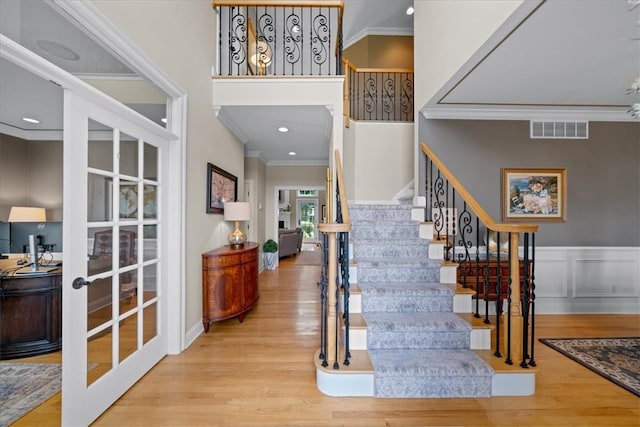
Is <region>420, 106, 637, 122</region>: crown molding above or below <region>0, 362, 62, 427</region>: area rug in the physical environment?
above

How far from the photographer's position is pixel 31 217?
279 centimetres

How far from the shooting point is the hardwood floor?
5.97 feet

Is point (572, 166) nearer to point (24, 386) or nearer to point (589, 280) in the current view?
point (589, 280)

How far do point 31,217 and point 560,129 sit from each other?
6.34m

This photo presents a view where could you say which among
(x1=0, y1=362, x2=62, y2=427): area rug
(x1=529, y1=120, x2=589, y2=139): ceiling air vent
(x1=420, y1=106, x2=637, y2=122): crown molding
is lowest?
(x1=0, y1=362, x2=62, y2=427): area rug

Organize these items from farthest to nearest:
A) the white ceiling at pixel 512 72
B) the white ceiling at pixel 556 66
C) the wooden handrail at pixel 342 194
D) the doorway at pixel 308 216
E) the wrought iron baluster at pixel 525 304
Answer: the doorway at pixel 308 216, the wooden handrail at pixel 342 194, the wrought iron baluster at pixel 525 304, the white ceiling at pixel 556 66, the white ceiling at pixel 512 72

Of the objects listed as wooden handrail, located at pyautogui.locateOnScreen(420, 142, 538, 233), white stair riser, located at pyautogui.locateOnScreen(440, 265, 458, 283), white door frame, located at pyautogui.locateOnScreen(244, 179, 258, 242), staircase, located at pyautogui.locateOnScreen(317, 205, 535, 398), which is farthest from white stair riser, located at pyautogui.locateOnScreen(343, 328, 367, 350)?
white door frame, located at pyautogui.locateOnScreen(244, 179, 258, 242)

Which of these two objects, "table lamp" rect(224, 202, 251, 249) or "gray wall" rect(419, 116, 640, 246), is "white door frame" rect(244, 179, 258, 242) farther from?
"gray wall" rect(419, 116, 640, 246)

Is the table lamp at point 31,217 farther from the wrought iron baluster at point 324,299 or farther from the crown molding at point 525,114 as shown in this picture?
the crown molding at point 525,114

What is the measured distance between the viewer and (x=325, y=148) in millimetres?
5938

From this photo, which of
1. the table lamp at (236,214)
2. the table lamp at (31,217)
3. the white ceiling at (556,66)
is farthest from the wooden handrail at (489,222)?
the table lamp at (31,217)

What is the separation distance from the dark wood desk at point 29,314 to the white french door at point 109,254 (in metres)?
1.06

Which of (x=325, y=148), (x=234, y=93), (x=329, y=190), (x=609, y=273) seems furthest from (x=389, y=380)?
(x=325, y=148)

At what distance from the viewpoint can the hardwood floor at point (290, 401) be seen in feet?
5.97
